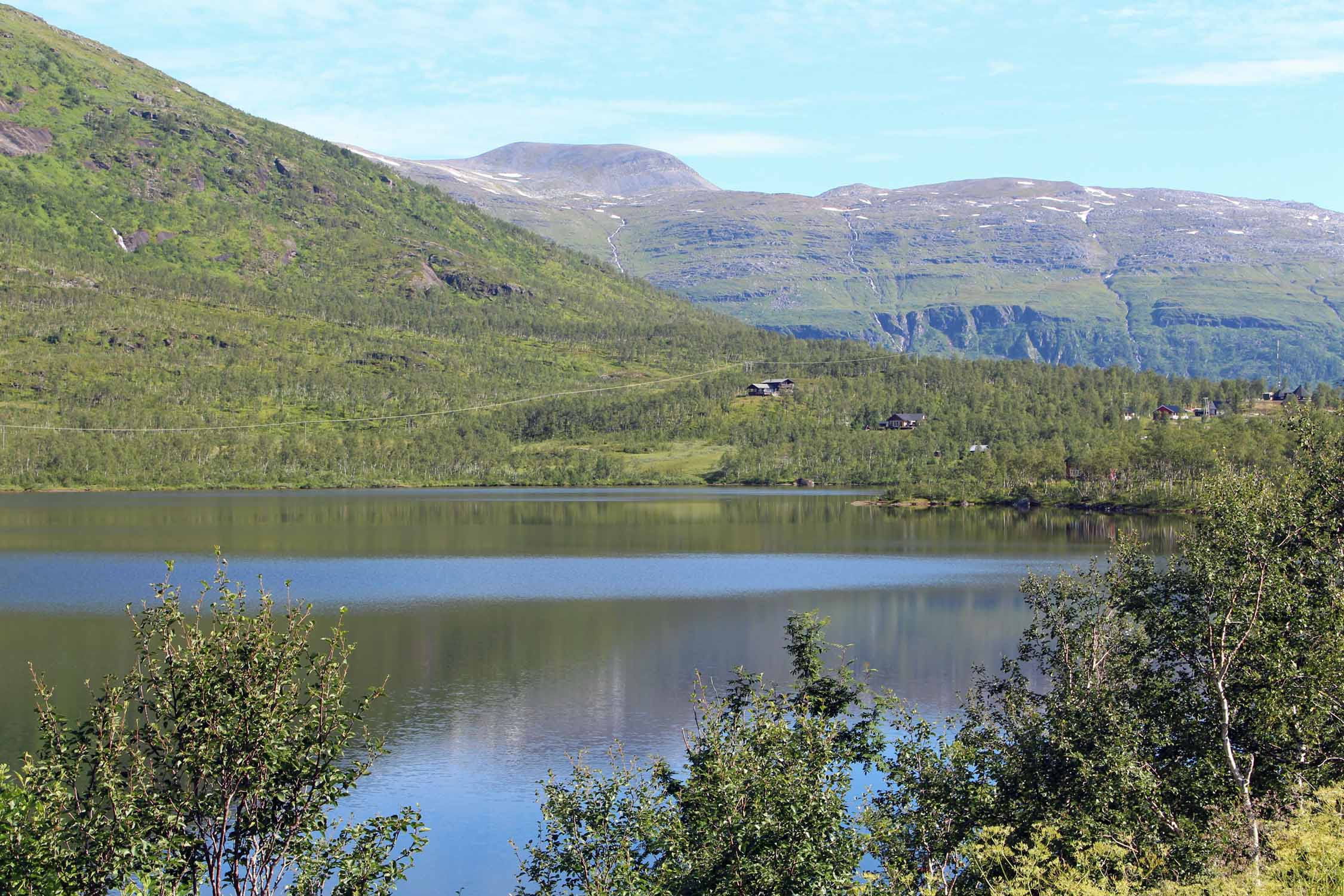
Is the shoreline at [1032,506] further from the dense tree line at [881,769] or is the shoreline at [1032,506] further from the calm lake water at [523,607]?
the dense tree line at [881,769]

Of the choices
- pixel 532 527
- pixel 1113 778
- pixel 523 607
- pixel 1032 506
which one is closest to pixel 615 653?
pixel 523 607

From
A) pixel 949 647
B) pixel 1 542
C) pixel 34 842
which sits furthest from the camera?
pixel 1 542

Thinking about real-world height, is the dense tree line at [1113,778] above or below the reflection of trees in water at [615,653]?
above

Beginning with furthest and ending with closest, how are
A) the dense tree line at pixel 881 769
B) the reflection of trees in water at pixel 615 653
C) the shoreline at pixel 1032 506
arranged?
the shoreline at pixel 1032 506, the reflection of trees in water at pixel 615 653, the dense tree line at pixel 881 769

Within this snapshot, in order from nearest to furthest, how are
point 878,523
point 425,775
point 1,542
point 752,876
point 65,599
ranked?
1. point 752,876
2. point 425,775
3. point 65,599
4. point 1,542
5. point 878,523

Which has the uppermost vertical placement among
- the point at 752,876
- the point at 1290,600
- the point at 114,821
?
the point at 1290,600

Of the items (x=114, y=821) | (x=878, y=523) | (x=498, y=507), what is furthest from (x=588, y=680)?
(x=498, y=507)

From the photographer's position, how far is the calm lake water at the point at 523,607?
4719 centimetres

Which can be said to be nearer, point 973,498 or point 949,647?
point 949,647

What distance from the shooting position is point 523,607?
82938 millimetres

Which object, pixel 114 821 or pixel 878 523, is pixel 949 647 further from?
pixel 878 523

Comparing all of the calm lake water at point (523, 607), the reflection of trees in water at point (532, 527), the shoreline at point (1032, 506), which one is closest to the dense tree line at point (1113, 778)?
the calm lake water at point (523, 607)

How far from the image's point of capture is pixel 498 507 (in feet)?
603

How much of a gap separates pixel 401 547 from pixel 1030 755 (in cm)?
9703
